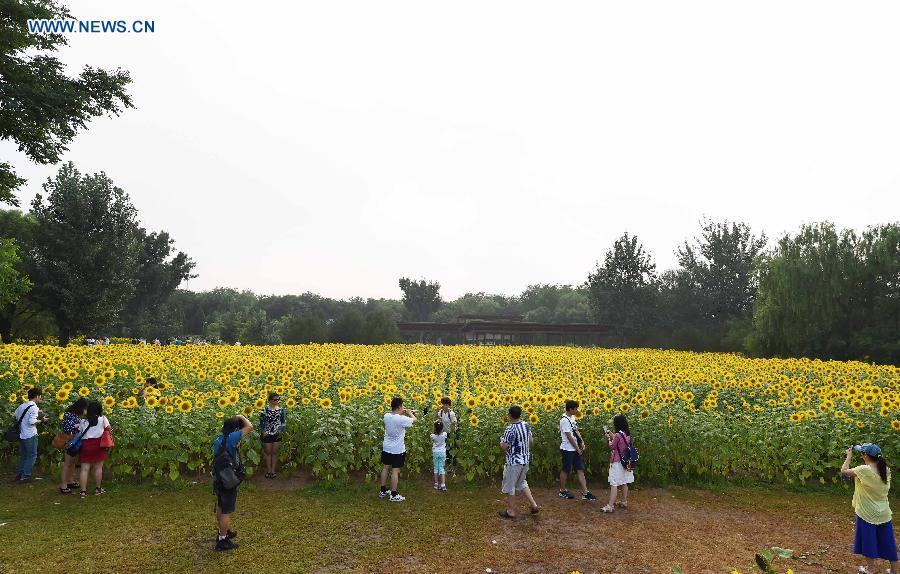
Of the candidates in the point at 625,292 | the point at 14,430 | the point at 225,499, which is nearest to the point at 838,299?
the point at 625,292

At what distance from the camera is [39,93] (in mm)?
16469

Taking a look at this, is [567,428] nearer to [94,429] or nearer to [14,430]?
[94,429]

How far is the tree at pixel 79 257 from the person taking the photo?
34.2 metres

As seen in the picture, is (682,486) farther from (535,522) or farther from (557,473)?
(535,522)

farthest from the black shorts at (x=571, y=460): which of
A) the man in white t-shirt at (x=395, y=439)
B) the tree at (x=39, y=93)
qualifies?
the tree at (x=39, y=93)

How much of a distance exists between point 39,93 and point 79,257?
871 inches

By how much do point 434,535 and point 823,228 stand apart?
3396 cm

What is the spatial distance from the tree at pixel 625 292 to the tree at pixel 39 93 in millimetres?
44219

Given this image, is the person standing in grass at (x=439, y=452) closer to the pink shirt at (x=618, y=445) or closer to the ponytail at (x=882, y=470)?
the pink shirt at (x=618, y=445)

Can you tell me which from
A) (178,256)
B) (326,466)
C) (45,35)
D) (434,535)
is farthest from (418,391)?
(178,256)

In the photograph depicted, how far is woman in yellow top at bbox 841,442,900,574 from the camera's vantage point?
5.98 m

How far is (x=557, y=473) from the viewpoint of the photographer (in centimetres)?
988

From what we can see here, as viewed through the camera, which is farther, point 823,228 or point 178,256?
point 178,256

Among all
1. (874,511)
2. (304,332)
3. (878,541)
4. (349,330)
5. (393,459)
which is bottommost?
(878,541)
